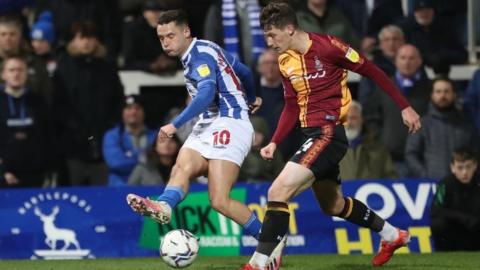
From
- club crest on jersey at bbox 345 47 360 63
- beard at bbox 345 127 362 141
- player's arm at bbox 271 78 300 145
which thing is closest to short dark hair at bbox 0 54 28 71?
beard at bbox 345 127 362 141

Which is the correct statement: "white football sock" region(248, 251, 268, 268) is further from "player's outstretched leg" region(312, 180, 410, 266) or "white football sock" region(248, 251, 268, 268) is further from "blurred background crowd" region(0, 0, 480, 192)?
"blurred background crowd" region(0, 0, 480, 192)

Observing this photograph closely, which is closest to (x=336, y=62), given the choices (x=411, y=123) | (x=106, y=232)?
(x=411, y=123)

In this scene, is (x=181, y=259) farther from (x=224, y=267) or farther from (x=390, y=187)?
(x=390, y=187)

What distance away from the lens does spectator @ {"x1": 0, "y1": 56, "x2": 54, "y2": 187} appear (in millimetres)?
13648

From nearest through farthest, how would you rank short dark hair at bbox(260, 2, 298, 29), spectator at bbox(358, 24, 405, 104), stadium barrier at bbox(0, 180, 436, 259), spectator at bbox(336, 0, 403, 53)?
short dark hair at bbox(260, 2, 298, 29) < stadium barrier at bbox(0, 180, 436, 259) < spectator at bbox(358, 24, 405, 104) < spectator at bbox(336, 0, 403, 53)

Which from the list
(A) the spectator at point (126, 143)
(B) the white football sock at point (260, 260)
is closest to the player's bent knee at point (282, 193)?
(B) the white football sock at point (260, 260)

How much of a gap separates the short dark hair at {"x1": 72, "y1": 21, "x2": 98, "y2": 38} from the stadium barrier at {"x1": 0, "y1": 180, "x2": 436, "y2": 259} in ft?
6.62

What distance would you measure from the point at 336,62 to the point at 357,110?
389cm

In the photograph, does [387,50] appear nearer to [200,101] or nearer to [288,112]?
[288,112]

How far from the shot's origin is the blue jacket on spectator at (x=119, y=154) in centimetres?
1379

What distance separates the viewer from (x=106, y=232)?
13.0 m

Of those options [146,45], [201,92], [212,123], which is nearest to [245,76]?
[212,123]

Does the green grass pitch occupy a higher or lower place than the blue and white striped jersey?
lower

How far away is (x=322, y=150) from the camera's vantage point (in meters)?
9.38
